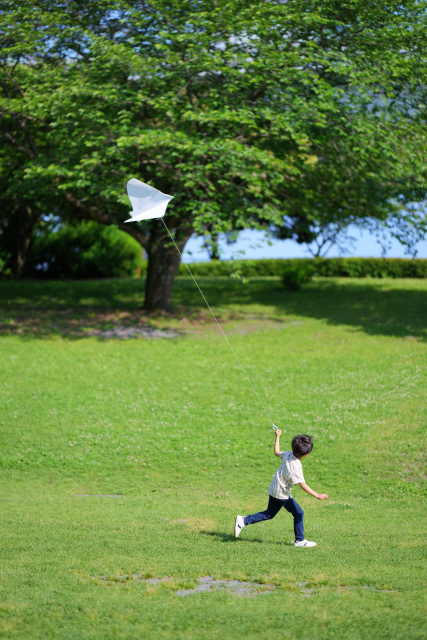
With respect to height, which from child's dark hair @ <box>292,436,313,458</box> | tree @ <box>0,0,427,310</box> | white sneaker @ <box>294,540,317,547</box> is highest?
tree @ <box>0,0,427,310</box>

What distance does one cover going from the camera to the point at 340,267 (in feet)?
99.5

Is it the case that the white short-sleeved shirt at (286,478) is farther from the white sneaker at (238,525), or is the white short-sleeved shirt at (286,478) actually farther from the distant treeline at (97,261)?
the distant treeline at (97,261)

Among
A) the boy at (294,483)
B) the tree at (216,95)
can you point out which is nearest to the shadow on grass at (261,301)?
the tree at (216,95)

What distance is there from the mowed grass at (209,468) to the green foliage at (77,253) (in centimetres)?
884

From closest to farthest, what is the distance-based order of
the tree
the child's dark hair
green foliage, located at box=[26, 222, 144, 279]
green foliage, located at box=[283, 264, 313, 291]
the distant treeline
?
the child's dark hair, the tree, green foliage, located at box=[283, 264, 313, 291], the distant treeline, green foliage, located at box=[26, 222, 144, 279]

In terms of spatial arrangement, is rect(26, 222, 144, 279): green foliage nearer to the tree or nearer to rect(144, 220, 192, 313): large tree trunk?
rect(144, 220, 192, 313): large tree trunk

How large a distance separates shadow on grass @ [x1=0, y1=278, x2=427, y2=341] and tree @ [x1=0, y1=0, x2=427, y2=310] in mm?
3859

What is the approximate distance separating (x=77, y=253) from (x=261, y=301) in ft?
40.4

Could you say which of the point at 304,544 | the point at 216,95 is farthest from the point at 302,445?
the point at 216,95

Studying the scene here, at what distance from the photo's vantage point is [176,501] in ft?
30.2

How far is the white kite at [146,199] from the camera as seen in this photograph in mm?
8891

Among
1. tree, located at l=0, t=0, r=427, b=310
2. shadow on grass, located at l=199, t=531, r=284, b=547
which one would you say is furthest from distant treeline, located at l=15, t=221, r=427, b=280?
shadow on grass, located at l=199, t=531, r=284, b=547

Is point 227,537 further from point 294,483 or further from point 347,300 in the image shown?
point 347,300

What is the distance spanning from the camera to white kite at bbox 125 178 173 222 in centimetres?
889
